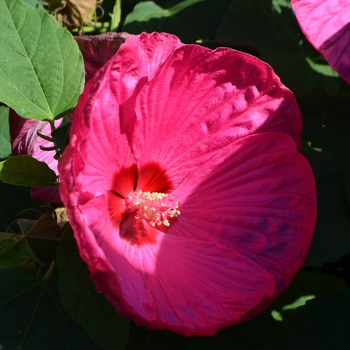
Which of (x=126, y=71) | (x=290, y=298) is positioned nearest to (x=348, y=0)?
(x=126, y=71)

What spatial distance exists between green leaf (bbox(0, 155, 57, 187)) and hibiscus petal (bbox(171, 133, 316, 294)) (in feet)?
0.95

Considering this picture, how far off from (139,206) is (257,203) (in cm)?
24

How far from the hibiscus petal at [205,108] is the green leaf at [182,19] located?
1.75 ft

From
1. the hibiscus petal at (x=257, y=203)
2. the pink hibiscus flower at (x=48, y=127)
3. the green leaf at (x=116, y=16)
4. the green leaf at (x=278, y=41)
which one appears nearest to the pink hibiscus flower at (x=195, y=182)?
the hibiscus petal at (x=257, y=203)

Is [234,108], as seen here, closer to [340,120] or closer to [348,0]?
[348,0]

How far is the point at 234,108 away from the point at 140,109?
0.65ft

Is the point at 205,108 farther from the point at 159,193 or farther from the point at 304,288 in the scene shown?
the point at 304,288

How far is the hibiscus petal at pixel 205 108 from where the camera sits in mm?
1112

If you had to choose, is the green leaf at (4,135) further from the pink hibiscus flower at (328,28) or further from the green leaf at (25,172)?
A: the pink hibiscus flower at (328,28)

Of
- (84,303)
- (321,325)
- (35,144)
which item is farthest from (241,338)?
(35,144)

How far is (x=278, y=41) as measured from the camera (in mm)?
1666

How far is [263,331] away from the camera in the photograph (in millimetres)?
1295

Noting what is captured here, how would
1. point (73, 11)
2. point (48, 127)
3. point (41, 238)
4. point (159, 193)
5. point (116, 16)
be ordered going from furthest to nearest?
point (116, 16)
point (73, 11)
point (48, 127)
point (159, 193)
point (41, 238)

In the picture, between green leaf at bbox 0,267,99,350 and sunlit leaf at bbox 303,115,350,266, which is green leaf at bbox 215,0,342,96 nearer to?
sunlit leaf at bbox 303,115,350,266
